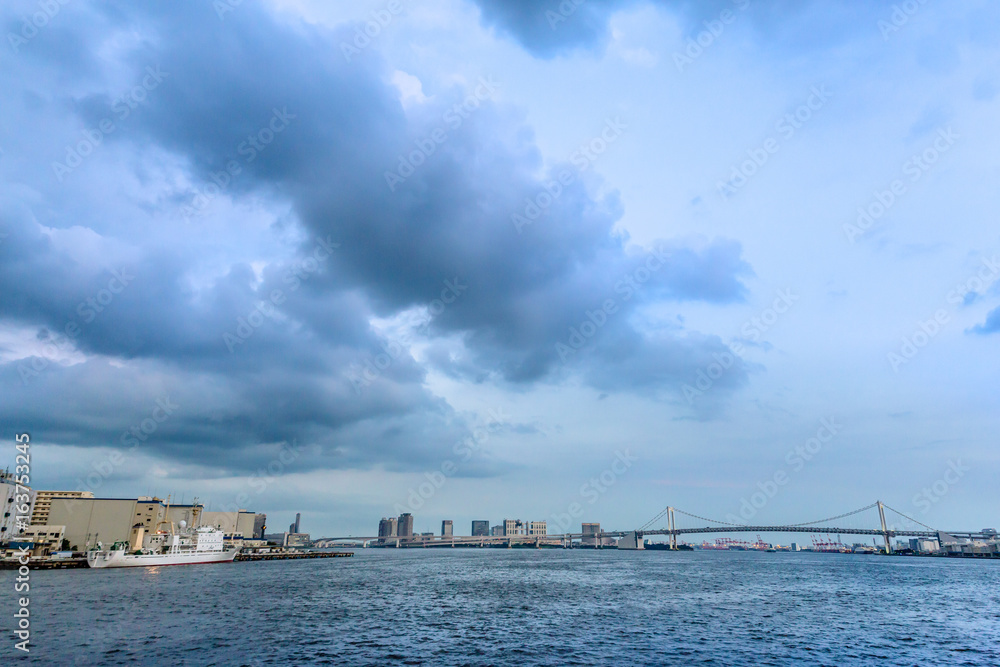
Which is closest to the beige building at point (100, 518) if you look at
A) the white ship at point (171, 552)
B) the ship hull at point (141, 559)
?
the white ship at point (171, 552)

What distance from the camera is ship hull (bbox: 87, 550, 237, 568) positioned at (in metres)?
124

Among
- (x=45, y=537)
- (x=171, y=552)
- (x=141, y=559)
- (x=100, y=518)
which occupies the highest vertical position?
(x=100, y=518)

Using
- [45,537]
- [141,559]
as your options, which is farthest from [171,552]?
[45,537]

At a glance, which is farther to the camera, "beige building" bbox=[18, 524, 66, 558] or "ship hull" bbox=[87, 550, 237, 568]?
"beige building" bbox=[18, 524, 66, 558]

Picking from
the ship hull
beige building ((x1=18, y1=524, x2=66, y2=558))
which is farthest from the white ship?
beige building ((x1=18, y1=524, x2=66, y2=558))

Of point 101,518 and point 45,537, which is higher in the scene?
point 101,518

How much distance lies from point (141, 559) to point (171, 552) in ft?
31.0

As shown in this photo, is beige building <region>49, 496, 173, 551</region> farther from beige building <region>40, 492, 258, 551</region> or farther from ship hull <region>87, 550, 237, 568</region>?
ship hull <region>87, 550, 237, 568</region>

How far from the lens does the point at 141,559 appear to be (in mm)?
127312

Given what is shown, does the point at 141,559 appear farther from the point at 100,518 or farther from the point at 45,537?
the point at 100,518

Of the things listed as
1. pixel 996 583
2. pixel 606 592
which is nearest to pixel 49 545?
pixel 606 592

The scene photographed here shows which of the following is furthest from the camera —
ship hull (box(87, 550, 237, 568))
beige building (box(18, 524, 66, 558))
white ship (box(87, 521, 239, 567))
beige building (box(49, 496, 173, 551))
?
beige building (box(49, 496, 173, 551))

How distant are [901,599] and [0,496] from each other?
19079cm

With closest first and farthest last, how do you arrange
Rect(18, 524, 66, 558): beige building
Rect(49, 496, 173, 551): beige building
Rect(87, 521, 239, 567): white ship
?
Rect(87, 521, 239, 567): white ship
Rect(18, 524, 66, 558): beige building
Rect(49, 496, 173, 551): beige building
